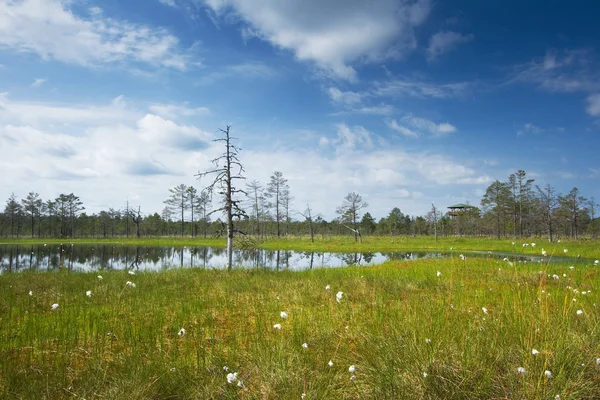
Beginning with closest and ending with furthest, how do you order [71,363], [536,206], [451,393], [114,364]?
1. [451,393]
2. [114,364]
3. [71,363]
4. [536,206]

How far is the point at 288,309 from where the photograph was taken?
294 inches

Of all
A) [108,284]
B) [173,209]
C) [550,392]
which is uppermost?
[173,209]

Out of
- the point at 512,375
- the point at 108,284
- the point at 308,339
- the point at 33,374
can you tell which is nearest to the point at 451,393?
the point at 512,375

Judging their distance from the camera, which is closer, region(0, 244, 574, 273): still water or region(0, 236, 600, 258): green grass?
region(0, 244, 574, 273): still water

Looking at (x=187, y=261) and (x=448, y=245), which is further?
(x=448, y=245)

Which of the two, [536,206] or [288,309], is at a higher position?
[536,206]

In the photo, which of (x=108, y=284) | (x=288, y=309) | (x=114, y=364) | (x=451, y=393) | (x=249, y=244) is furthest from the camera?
(x=249, y=244)

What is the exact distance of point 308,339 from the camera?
14.9ft

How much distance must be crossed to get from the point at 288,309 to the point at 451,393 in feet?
16.4

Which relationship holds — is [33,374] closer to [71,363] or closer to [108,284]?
[71,363]

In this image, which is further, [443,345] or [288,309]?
[288,309]

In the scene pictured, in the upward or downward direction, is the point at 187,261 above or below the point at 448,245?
above

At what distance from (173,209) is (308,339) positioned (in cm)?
7650

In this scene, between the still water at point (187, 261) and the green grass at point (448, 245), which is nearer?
the still water at point (187, 261)
